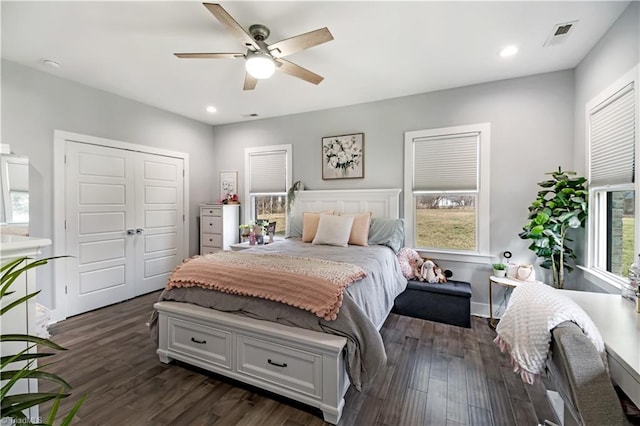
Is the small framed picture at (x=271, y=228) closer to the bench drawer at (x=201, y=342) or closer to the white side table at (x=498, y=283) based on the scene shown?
the bench drawer at (x=201, y=342)

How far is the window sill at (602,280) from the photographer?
209 cm

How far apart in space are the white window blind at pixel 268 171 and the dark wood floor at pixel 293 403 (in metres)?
2.74

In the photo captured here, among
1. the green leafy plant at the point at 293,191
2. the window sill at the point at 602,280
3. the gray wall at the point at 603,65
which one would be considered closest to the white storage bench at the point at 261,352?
the window sill at the point at 602,280

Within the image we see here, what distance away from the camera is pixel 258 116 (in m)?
4.51

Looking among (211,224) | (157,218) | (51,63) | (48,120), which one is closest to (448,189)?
(211,224)

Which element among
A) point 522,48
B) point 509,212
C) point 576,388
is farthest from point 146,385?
point 522,48

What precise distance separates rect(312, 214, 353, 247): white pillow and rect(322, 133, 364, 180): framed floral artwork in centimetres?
88

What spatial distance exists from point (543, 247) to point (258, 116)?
423 cm

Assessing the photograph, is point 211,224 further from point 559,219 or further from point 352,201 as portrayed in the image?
point 559,219

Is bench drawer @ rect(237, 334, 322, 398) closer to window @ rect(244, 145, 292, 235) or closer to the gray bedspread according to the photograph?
the gray bedspread

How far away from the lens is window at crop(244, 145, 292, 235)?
4.51 meters

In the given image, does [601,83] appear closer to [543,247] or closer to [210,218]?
[543,247]

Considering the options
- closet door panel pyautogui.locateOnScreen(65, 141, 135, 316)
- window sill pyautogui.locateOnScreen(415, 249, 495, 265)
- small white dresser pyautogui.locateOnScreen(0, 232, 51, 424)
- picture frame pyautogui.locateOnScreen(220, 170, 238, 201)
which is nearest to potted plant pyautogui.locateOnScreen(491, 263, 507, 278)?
window sill pyautogui.locateOnScreen(415, 249, 495, 265)

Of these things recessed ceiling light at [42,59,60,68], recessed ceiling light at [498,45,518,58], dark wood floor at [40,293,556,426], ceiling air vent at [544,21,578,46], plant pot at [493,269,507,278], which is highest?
recessed ceiling light at [42,59,60,68]
